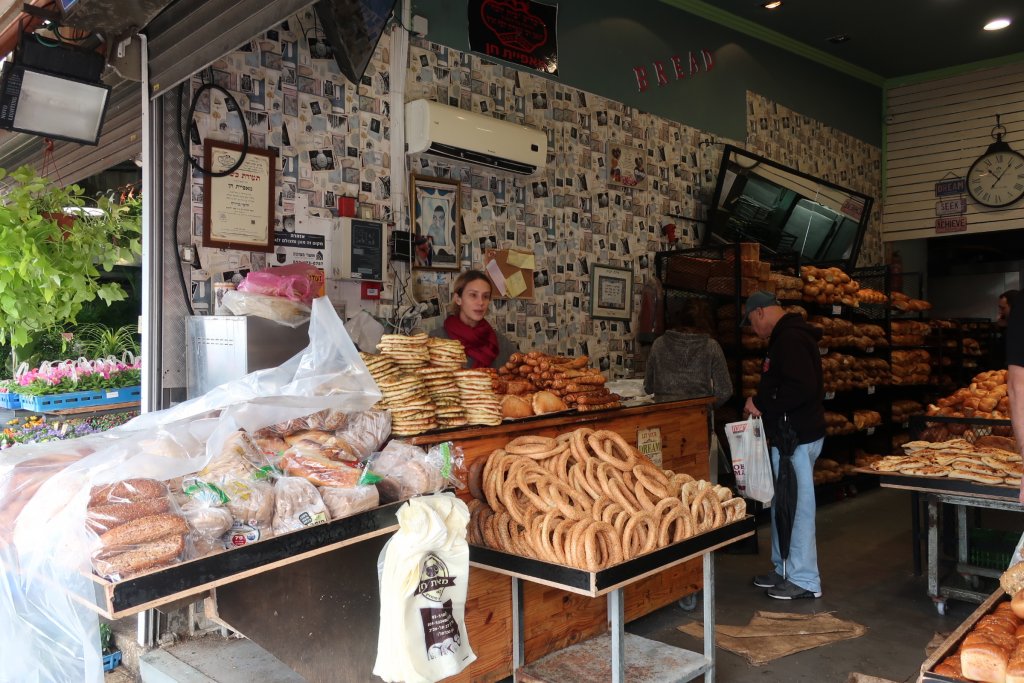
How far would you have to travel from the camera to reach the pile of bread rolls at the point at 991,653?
6.30 ft

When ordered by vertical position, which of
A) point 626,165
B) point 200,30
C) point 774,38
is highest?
point 774,38

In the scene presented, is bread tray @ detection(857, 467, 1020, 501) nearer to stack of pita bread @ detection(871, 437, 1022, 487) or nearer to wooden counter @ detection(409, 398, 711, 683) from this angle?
stack of pita bread @ detection(871, 437, 1022, 487)

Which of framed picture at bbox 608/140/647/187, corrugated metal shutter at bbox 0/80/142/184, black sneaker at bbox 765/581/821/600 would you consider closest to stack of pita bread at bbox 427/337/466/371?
corrugated metal shutter at bbox 0/80/142/184

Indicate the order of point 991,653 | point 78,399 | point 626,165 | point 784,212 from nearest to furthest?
point 991,653, point 78,399, point 626,165, point 784,212

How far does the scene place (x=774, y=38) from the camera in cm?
843

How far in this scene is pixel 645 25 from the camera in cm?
684

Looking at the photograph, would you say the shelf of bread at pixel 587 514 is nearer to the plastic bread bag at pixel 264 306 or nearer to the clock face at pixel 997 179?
the plastic bread bag at pixel 264 306

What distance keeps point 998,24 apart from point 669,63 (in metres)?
4.09

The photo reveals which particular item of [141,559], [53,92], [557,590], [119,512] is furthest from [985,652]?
[53,92]

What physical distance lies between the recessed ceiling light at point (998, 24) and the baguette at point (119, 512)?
31.1 ft

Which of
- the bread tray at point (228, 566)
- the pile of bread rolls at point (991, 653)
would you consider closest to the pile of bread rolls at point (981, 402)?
the pile of bread rolls at point (991, 653)

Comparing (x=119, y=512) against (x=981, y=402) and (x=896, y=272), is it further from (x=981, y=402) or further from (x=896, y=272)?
(x=896, y=272)

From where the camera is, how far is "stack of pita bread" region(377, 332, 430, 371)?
11.3 ft

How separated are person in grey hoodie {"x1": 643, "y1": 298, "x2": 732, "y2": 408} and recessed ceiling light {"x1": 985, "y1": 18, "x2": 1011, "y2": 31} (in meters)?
5.55
